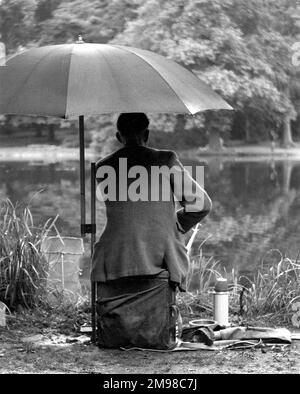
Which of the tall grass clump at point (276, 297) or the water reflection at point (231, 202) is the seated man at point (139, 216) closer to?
the tall grass clump at point (276, 297)

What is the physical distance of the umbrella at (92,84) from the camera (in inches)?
146

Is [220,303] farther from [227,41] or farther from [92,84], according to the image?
[227,41]

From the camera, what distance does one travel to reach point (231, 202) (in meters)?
18.0

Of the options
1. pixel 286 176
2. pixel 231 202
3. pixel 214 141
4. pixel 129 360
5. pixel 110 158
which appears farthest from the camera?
pixel 286 176

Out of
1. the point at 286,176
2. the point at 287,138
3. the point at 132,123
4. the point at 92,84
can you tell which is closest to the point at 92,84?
the point at 92,84

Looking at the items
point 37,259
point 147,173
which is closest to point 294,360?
point 147,173

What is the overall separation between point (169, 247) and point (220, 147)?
20.7 metres

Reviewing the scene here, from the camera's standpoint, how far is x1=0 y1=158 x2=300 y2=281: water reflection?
11.9 metres

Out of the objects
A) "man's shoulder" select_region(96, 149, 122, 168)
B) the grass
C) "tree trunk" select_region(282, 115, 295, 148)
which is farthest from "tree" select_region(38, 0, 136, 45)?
"man's shoulder" select_region(96, 149, 122, 168)

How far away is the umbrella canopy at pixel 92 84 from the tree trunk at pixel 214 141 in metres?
18.1

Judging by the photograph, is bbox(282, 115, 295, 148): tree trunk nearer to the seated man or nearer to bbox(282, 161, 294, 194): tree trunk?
bbox(282, 161, 294, 194): tree trunk

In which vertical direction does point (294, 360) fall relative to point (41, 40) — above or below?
below

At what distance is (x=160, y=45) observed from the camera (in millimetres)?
16953
